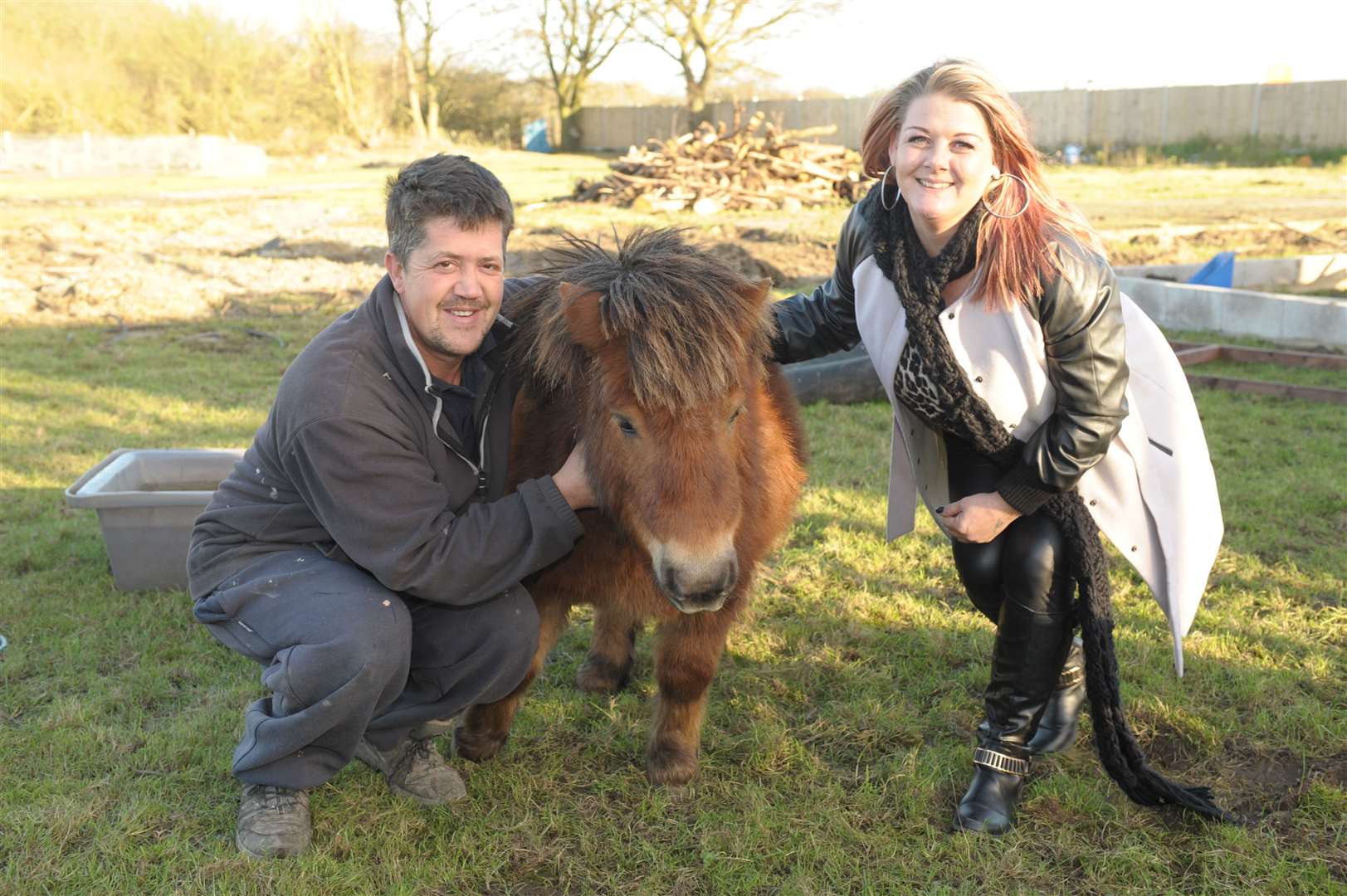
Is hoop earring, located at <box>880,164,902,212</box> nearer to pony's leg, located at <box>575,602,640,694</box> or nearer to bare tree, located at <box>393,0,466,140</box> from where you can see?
pony's leg, located at <box>575,602,640,694</box>

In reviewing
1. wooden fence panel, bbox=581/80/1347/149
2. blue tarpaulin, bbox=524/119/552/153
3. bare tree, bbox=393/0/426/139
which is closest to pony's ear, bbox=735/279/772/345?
wooden fence panel, bbox=581/80/1347/149

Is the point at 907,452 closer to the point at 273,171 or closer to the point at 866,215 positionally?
the point at 866,215

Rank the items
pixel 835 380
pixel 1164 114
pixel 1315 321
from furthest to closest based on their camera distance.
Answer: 1. pixel 1164 114
2. pixel 1315 321
3. pixel 835 380

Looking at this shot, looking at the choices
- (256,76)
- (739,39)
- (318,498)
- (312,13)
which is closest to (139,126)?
(256,76)

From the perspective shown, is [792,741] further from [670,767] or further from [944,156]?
[944,156]

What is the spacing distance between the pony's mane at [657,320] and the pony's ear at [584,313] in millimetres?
16

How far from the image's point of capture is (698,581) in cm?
236

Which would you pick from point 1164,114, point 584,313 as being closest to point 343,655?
point 584,313

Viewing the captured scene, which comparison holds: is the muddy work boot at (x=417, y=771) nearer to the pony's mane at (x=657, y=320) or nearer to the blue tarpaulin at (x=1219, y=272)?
the pony's mane at (x=657, y=320)

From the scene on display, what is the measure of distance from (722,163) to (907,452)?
17.4m

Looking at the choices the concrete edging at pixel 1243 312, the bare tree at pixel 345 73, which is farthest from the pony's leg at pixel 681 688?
the bare tree at pixel 345 73

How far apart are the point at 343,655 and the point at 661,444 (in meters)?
0.98

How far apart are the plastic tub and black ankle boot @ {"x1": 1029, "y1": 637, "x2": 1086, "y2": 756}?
320 centimetres

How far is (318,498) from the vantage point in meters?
2.62
